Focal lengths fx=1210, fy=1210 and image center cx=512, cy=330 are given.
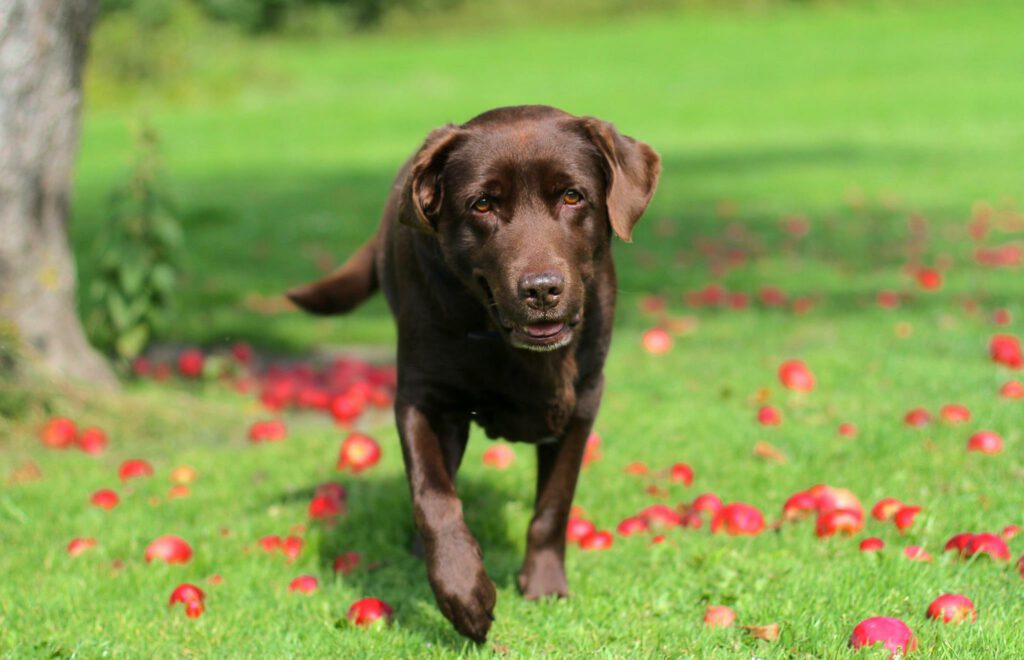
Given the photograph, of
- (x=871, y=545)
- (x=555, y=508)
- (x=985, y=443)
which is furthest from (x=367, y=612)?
(x=985, y=443)

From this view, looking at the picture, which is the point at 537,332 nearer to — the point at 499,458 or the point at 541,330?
the point at 541,330

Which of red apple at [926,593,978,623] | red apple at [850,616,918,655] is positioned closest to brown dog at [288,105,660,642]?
red apple at [850,616,918,655]

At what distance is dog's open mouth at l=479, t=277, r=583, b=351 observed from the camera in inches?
148

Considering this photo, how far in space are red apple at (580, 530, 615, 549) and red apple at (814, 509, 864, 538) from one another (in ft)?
2.63

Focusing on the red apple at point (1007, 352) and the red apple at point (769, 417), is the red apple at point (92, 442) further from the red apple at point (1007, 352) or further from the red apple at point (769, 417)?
the red apple at point (1007, 352)

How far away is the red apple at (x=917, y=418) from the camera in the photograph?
19.3ft

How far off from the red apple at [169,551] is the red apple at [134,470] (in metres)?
1.25

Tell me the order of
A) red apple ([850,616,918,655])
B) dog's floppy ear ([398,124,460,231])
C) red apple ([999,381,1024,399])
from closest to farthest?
1. red apple ([850,616,918,655])
2. dog's floppy ear ([398,124,460,231])
3. red apple ([999,381,1024,399])

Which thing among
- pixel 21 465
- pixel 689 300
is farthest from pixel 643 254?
pixel 21 465

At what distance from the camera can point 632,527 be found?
15.7ft

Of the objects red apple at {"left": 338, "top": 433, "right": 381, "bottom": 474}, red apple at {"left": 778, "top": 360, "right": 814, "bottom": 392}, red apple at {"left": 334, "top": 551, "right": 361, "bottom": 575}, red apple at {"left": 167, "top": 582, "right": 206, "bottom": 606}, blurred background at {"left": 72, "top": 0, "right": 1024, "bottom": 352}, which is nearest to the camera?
red apple at {"left": 167, "top": 582, "right": 206, "bottom": 606}

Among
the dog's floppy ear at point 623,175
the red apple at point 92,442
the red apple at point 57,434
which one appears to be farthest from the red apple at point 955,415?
the red apple at point 57,434

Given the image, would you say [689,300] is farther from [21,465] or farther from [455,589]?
[455,589]

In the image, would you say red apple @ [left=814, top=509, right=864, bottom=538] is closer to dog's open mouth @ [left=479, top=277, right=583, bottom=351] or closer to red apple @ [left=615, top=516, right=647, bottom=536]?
red apple @ [left=615, top=516, right=647, bottom=536]
